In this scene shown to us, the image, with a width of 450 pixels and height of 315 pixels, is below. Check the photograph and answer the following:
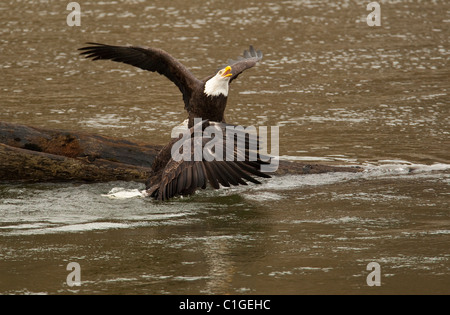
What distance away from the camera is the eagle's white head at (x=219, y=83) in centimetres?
785

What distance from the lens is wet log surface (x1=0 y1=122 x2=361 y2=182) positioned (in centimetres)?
751

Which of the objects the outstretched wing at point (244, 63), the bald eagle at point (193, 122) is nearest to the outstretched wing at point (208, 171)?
the bald eagle at point (193, 122)

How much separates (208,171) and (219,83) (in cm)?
150

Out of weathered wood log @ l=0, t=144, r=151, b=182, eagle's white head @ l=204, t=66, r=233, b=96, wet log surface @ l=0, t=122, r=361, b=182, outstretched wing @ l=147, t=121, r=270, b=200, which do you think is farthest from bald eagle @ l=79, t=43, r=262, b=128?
outstretched wing @ l=147, t=121, r=270, b=200

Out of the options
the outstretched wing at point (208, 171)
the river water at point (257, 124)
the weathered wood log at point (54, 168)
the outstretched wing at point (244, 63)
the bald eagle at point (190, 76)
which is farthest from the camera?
the outstretched wing at point (244, 63)

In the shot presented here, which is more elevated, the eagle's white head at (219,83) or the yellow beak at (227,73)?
the yellow beak at (227,73)

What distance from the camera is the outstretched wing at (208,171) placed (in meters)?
6.54

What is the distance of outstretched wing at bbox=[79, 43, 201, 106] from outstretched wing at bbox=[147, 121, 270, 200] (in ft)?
4.68

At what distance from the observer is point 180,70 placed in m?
8.22

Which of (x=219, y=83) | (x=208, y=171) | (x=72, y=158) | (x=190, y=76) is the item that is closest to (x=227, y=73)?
(x=219, y=83)

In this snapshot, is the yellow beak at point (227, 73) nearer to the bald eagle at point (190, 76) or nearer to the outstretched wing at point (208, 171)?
the bald eagle at point (190, 76)

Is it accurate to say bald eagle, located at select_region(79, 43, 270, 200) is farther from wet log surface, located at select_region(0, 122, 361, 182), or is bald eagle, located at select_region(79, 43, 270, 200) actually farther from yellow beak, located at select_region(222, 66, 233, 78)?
wet log surface, located at select_region(0, 122, 361, 182)

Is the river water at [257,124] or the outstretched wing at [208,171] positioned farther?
the outstretched wing at [208,171]

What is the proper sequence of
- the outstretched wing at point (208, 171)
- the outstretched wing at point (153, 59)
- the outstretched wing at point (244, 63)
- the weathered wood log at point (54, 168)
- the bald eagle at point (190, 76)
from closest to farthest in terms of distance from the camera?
the outstretched wing at point (208, 171), the weathered wood log at point (54, 168), the bald eagle at point (190, 76), the outstretched wing at point (153, 59), the outstretched wing at point (244, 63)
